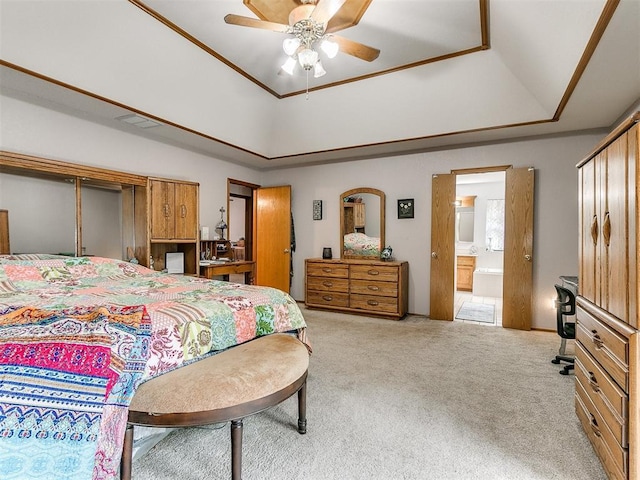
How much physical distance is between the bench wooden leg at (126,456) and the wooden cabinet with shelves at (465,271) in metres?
7.02

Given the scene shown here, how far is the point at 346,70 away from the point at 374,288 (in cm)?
288

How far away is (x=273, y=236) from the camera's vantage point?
18.8 feet

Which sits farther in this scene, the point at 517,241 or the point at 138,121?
the point at 517,241

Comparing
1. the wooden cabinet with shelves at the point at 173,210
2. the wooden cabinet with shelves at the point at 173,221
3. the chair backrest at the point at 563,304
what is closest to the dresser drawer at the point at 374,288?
the chair backrest at the point at 563,304

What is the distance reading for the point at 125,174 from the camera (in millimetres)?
3615

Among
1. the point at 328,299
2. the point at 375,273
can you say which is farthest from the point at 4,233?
the point at 375,273

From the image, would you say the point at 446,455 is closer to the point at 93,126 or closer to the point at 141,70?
the point at 141,70

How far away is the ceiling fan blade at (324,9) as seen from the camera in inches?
85.5

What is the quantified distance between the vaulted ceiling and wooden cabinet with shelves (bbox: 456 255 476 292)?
356 cm

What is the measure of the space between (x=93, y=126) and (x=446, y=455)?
4.34m

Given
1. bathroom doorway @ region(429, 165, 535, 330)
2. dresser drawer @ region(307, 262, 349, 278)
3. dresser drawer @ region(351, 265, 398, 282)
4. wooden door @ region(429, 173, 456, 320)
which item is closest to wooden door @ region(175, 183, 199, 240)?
dresser drawer @ region(307, 262, 349, 278)

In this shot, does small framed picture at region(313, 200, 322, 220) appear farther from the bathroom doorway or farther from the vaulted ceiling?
the bathroom doorway

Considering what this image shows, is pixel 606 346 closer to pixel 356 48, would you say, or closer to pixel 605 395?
pixel 605 395

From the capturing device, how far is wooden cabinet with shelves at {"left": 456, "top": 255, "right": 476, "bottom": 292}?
710cm
